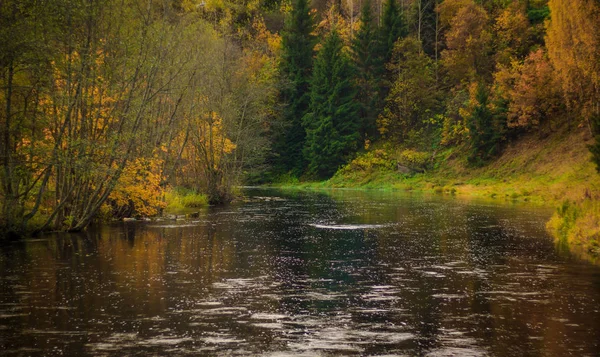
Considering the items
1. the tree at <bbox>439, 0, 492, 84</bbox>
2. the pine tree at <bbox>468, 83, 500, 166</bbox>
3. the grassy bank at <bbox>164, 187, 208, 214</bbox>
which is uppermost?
the tree at <bbox>439, 0, 492, 84</bbox>

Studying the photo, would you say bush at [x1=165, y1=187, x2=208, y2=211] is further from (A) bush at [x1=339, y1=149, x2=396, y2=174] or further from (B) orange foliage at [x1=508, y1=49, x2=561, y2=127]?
(A) bush at [x1=339, y1=149, x2=396, y2=174]

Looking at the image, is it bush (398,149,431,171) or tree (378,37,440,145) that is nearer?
bush (398,149,431,171)

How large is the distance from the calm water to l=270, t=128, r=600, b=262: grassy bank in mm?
2084

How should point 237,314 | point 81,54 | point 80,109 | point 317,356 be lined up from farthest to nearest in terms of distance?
point 80,109
point 81,54
point 237,314
point 317,356

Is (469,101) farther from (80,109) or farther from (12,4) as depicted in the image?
(12,4)

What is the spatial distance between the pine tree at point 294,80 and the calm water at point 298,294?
203ft

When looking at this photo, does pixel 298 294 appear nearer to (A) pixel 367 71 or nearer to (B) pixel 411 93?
(B) pixel 411 93

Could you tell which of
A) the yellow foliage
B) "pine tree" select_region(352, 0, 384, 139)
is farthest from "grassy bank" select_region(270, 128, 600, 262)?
the yellow foliage

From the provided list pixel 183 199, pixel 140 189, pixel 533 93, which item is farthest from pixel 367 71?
pixel 140 189

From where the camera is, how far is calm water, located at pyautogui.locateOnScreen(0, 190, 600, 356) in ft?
38.8

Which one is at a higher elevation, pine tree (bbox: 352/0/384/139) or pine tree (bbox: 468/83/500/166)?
pine tree (bbox: 352/0/384/139)

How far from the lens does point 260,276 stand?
18.8 meters

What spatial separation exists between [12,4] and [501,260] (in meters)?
18.9

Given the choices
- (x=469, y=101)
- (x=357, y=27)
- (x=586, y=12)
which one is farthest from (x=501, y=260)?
(x=357, y=27)
